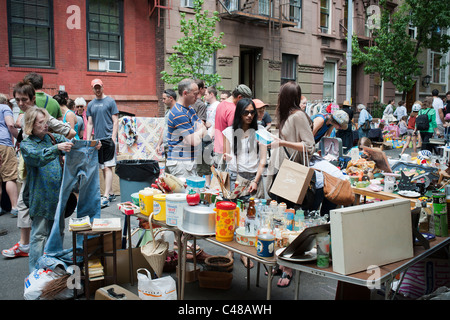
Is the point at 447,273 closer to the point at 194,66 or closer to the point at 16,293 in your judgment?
the point at 16,293

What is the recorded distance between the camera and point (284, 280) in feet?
14.0

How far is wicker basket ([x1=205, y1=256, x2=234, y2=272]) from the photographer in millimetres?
4332

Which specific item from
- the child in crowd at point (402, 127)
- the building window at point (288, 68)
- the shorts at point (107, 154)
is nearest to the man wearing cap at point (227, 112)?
the shorts at point (107, 154)

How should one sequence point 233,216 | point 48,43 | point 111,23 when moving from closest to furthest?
point 233,216 → point 48,43 → point 111,23

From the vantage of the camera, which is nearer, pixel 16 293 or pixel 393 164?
pixel 16 293

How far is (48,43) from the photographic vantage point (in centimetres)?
1141

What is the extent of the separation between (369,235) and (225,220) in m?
1.08

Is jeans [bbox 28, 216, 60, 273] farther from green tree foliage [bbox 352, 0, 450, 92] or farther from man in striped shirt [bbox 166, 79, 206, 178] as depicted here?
green tree foliage [bbox 352, 0, 450, 92]

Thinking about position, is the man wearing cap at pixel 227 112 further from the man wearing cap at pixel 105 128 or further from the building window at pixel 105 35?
the building window at pixel 105 35

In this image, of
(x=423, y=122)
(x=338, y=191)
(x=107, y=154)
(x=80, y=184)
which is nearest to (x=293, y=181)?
(x=338, y=191)

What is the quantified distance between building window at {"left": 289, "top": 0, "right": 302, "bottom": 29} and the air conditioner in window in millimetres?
8643

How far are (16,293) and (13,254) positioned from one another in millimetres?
1011

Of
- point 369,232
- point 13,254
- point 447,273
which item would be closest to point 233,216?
point 369,232

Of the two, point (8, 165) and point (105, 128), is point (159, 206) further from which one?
point (105, 128)
